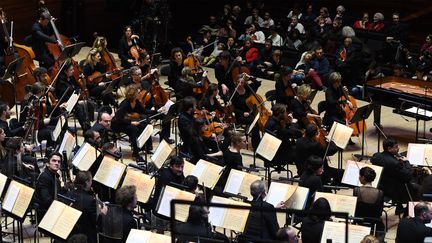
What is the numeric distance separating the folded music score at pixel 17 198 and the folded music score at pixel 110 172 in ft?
3.68

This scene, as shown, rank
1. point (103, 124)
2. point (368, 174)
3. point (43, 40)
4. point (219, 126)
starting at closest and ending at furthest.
→ 1. point (368, 174)
2. point (103, 124)
3. point (219, 126)
4. point (43, 40)

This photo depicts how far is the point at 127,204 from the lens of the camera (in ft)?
31.3

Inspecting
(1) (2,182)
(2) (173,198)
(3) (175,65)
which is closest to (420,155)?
(2) (173,198)

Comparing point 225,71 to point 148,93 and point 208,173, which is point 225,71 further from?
point 208,173

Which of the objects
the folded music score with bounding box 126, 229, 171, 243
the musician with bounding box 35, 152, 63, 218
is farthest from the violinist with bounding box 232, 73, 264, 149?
the folded music score with bounding box 126, 229, 171, 243

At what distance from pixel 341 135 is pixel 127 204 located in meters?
4.35

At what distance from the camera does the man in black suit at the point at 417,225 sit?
9.58 metres

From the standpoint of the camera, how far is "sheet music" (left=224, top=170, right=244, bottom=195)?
1067 centimetres

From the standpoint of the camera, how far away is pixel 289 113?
47.7ft

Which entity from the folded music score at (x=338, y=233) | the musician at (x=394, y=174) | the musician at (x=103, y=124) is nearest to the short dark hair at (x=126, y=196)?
the folded music score at (x=338, y=233)

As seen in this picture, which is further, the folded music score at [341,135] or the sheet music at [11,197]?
the folded music score at [341,135]

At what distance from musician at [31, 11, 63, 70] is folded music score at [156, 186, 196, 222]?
841cm

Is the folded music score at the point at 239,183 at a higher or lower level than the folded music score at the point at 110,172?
lower

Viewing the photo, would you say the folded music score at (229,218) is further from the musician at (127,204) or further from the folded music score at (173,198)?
the musician at (127,204)
